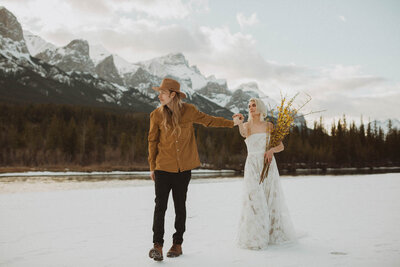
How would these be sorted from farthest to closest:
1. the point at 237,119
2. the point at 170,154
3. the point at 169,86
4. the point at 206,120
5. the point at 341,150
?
the point at 341,150, the point at 237,119, the point at 206,120, the point at 169,86, the point at 170,154

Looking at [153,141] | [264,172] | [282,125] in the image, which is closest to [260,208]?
[264,172]

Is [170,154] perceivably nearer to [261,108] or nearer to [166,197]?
[166,197]

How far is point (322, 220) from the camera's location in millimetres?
6719

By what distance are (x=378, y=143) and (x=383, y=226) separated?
319 feet

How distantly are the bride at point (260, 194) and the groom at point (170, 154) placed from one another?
917 millimetres

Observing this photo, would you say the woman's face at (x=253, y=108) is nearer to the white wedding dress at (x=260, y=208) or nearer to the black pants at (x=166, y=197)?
the white wedding dress at (x=260, y=208)

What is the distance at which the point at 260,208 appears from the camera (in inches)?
182

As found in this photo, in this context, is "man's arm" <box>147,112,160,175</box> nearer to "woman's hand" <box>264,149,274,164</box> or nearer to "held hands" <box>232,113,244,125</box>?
"held hands" <box>232,113,244,125</box>

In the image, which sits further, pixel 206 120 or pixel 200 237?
pixel 200 237

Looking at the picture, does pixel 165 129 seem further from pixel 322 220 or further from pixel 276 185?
pixel 322 220

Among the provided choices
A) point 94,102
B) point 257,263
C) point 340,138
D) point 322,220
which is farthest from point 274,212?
point 94,102

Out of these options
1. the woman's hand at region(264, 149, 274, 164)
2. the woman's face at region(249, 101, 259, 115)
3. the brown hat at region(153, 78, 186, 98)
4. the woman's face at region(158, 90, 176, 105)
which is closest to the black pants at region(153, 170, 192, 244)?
the woman's face at region(158, 90, 176, 105)

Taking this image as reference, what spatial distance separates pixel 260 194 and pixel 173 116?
1.71m

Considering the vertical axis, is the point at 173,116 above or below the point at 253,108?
below
